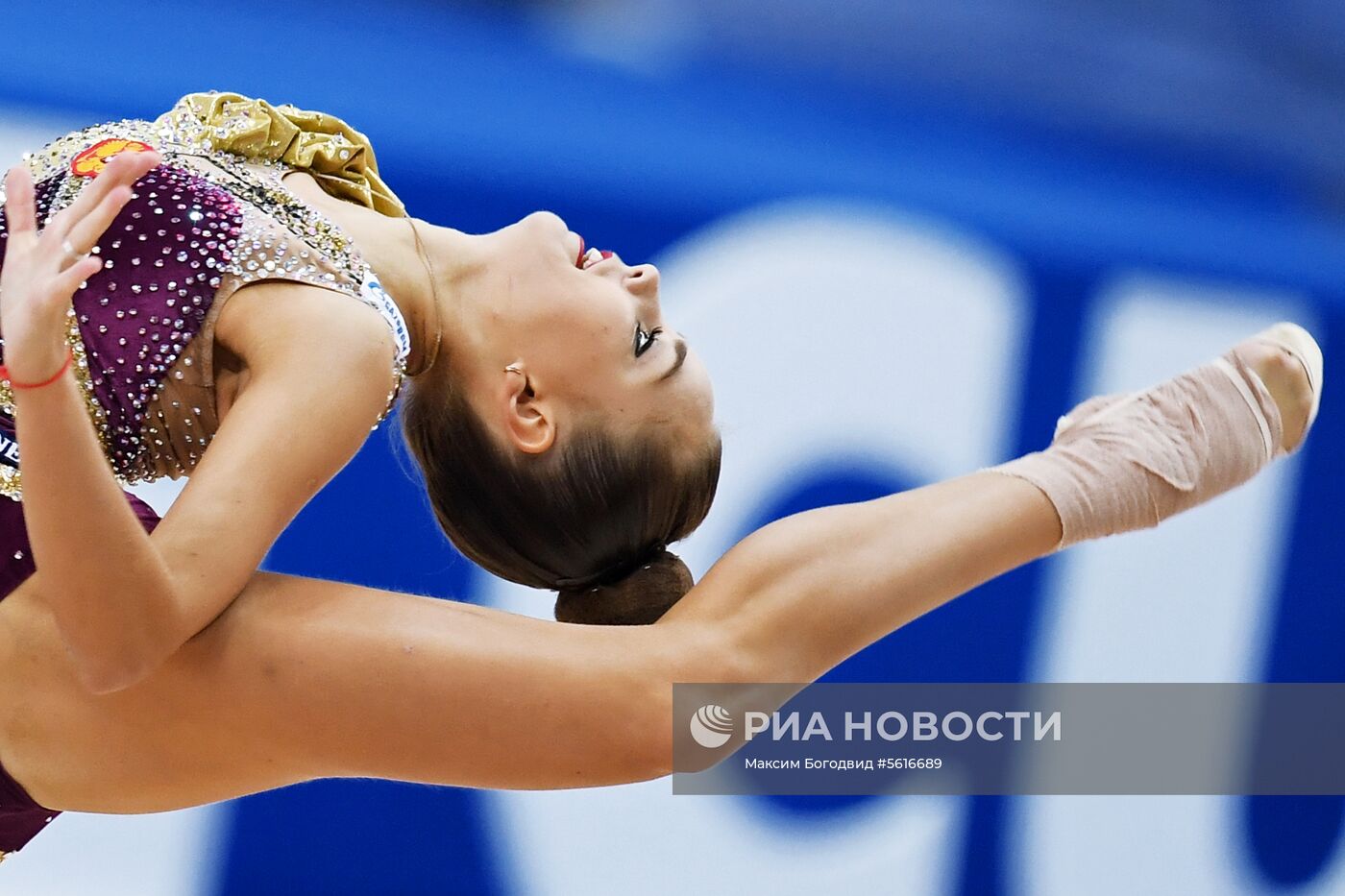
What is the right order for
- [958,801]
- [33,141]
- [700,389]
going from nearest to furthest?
[700,389] → [33,141] → [958,801]

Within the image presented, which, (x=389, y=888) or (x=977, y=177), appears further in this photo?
(x=977, y=177)

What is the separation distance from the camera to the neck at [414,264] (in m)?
1.47

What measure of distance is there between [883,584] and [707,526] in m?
0.96

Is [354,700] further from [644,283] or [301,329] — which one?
[644,283]

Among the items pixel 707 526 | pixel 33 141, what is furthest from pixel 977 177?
pixel 33 141

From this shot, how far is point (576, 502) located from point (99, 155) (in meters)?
0.54

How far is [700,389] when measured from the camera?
1.54m

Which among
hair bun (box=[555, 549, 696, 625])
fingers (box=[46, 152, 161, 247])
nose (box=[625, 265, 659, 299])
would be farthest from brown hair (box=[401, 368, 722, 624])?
fingers (box=[46, 152, 161, 247])

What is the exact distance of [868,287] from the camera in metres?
2.42

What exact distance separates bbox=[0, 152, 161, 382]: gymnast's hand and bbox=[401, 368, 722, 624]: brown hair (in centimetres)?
54

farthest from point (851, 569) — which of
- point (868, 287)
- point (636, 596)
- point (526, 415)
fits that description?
point (868, 287)

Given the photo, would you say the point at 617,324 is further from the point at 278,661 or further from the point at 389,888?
the point at 389,888

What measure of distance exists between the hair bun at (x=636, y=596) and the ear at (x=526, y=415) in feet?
0.53

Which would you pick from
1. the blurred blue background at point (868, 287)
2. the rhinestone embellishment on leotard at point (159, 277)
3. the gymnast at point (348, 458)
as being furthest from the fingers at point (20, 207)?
the blurred blue background at point (868, 287)
